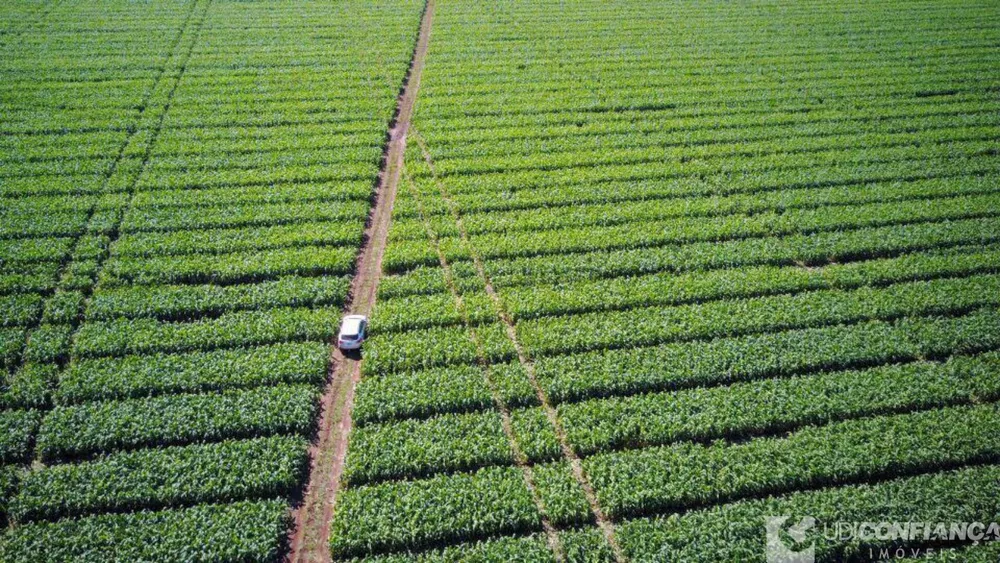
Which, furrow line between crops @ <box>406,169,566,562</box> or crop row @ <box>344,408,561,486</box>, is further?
crop row @ <box>344,408,561,486</box>

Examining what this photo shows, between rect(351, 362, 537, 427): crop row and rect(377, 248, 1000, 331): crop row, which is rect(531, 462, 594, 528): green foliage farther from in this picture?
rect(377, 248, 1000, 331): crop row

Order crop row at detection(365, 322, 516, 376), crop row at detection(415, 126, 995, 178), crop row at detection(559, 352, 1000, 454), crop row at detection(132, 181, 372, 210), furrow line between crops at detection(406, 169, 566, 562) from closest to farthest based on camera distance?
1. furrow line between crops at detection(406, 169, 566, 562)
2. crop row at detection(559, 352, 1000, 454)
3. crop row at detection(365, 322, 516, 376)
4. crop row at detection(132, 181, 372, 210)
5. crop row at detection(415, 126, 995, 178)

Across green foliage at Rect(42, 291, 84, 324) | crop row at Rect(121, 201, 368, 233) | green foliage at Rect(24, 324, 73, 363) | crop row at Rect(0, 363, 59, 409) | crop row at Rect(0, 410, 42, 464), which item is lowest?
crop row at Rect(0, 410, 42, 464)

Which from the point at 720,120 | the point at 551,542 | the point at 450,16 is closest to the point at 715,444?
the point at 551,542

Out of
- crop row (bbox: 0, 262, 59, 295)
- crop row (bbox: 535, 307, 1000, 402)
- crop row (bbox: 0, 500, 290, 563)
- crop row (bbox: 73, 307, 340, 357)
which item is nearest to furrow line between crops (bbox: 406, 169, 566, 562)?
crop row (bbox: 535, 307, 1000, 402)

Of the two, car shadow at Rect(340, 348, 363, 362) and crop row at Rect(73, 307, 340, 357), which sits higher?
car shadow at Rect(340, 348, 363, 362)

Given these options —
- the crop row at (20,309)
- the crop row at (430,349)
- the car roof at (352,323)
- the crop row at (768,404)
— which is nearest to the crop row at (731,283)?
the crop row at (430,349)

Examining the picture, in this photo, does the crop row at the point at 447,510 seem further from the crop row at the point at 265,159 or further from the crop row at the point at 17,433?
the crop row at the point at 265,159
